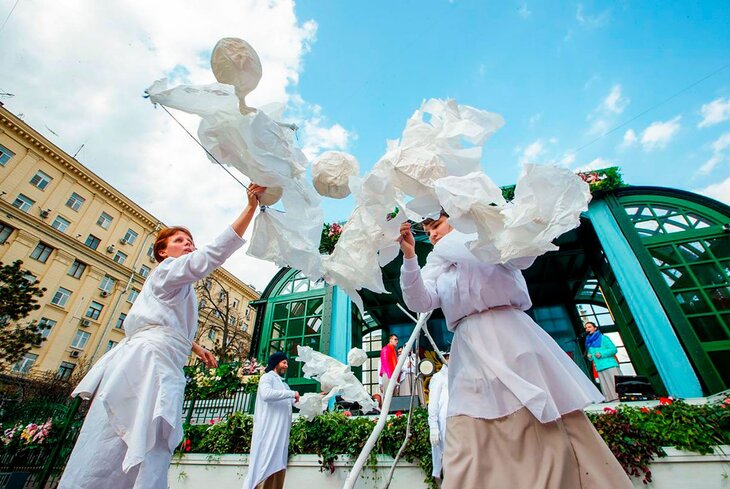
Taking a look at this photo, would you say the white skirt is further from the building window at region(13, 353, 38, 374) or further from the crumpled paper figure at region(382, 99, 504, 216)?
the building window at region(13, 353, 38, 374)

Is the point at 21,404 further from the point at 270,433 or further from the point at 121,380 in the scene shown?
the point at 121,380

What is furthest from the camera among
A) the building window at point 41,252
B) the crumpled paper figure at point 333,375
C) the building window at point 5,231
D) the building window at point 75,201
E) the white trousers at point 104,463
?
the building window at point 75,201

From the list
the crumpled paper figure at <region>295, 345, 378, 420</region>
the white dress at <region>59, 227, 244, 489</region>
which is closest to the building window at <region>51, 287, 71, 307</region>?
the crumpled paper figure at <region>295, 345, 378, 420</region>

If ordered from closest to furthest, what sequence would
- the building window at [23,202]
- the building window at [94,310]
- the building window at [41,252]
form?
the building window at [23,202], the building window at [41,252], the building window at [94,310]

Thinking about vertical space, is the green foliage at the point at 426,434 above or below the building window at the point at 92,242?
below

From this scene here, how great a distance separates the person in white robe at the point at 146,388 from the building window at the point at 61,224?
27.3m

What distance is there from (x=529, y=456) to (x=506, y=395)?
0.18 meters

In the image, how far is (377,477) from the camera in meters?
3.72

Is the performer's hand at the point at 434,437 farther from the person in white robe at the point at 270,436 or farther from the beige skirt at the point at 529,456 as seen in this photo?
the beige skirt at the point at 529,456

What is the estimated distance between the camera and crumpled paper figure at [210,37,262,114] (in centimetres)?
119

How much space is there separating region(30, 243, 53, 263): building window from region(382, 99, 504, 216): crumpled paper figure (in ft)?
89.6

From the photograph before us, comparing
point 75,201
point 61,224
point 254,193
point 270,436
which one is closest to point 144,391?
point 254,193

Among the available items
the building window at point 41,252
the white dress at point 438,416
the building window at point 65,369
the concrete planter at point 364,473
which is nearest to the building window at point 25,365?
the building window at point 65,369

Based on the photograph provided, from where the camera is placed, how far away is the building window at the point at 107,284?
2258 centimetres
